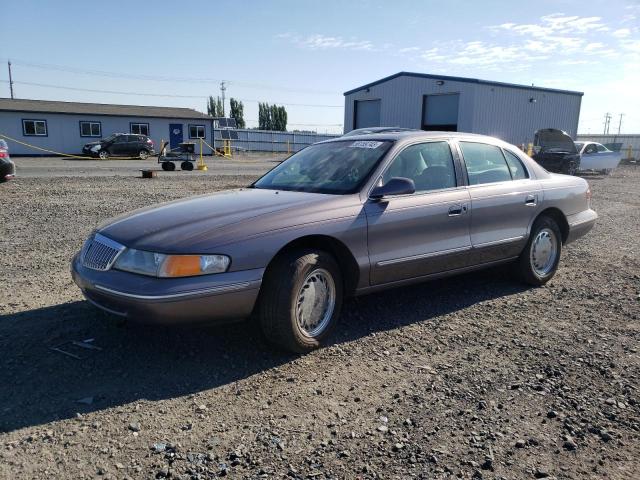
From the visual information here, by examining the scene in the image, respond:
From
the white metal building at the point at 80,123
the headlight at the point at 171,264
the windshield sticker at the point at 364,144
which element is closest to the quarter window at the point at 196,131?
the white metal building at the point at 80,123

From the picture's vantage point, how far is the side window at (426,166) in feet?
14.4

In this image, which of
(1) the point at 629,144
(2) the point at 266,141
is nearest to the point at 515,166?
(2) the point at 266,141

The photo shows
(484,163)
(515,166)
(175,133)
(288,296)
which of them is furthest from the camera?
(175,133)

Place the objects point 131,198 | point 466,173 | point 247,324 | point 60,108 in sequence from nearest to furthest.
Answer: point 247,324
point 466,173
point 131,198
point 60,108

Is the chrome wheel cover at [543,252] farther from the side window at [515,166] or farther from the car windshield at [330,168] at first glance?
the car windshield at [330,168]

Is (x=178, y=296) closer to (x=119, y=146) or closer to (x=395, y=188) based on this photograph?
(x=395, y=188)

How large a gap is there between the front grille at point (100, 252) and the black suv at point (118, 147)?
2914 centimetres

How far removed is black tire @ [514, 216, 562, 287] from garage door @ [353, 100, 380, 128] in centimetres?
2637

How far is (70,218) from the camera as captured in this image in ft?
28.7

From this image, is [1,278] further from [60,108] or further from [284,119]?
[284,119]

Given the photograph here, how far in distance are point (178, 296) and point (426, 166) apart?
2.57m

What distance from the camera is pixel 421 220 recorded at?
4312 millimetres

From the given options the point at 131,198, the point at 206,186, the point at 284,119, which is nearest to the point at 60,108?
the point at 206,186

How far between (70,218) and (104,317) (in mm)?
5221
